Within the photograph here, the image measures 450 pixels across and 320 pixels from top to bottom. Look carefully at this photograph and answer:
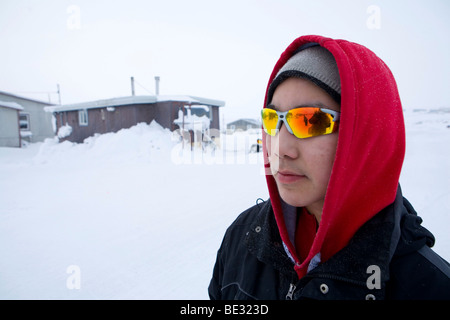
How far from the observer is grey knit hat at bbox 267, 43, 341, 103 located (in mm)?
1229

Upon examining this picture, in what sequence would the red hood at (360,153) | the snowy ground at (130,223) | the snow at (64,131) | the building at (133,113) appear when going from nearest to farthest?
1. the red hood at (360,153)
2. the snowy ground at (130,223)
3. the building at (133,113)
4. the snow at (64,131)

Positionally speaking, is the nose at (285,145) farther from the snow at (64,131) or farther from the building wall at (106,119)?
the snow at (64,131)

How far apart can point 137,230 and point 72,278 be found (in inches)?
54.3

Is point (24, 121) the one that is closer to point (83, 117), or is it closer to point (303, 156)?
point (83, 117)

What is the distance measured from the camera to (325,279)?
3.67 ft

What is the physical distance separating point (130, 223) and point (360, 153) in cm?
455

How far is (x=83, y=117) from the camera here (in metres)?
20.5

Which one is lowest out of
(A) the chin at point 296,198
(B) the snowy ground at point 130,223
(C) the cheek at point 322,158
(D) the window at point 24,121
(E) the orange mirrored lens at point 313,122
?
(B) the snowy ground at point 130,223

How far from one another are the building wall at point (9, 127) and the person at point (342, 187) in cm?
2588

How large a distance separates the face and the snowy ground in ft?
7.36

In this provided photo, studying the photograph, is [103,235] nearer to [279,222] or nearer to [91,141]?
[279,222]

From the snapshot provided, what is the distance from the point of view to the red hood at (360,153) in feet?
3.76

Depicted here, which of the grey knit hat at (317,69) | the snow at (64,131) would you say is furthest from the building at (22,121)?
the grey knit hat at (317,69)
